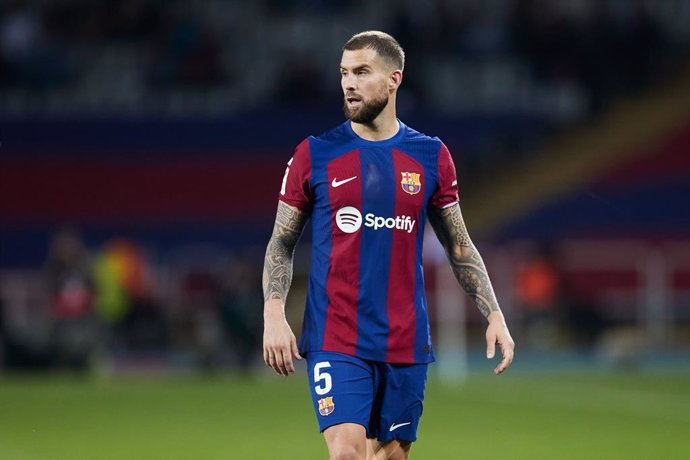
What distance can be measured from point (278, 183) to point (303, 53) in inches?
124

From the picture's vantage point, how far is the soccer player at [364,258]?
6773mm

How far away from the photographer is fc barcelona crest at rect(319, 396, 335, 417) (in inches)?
264

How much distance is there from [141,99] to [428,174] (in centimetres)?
2102

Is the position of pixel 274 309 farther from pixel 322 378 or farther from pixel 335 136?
pixel 335 136

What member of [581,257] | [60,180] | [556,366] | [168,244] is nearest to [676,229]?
[581,257]

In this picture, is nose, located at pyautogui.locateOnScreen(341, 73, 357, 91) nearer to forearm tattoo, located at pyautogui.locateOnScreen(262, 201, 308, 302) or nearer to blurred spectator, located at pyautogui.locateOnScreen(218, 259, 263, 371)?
forearm tattoo, located at pyautogui.locateOnScreen(262, 201, 308, 302)

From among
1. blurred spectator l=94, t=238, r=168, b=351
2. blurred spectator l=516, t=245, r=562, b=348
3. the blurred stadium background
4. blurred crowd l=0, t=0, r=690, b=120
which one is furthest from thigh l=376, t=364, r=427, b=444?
blurred crowd l=0, t=0, r=690, b=120

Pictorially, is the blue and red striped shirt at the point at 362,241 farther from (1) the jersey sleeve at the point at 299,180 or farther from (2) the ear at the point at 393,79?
(2) the ear at the point at 393,79

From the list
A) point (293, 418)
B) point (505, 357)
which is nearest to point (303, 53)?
point (293, 418)

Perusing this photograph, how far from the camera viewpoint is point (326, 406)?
673cm

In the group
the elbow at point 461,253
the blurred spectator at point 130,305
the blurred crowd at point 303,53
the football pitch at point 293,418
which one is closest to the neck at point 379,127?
the elbow at point 461,253

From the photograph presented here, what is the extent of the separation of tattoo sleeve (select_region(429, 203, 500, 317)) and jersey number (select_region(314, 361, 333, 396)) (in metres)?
0.87

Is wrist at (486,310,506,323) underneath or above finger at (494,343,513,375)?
above

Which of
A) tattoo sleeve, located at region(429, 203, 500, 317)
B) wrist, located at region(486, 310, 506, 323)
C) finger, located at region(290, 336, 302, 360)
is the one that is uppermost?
tattoo sleeve, located at region(429, 203, 500, 317)
